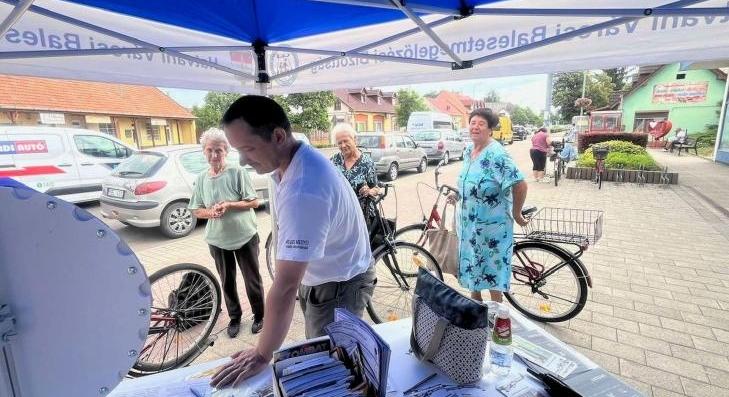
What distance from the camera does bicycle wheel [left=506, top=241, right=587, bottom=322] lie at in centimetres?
316

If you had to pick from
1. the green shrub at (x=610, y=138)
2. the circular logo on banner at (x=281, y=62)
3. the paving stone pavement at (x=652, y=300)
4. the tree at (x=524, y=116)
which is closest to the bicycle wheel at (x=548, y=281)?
the paving stone pavement at (x=652, y=300)

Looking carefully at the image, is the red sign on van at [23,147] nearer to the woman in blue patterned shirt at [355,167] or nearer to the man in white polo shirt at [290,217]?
the woman in blue patterned shirt at [355,167]

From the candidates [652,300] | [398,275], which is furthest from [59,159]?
[652,300]

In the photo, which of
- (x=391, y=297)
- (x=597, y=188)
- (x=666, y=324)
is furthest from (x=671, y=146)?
(x=391, y=297)

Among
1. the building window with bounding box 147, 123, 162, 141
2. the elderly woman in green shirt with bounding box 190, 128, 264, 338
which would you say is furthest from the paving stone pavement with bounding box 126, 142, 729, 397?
the building window with bounding box 147, 123, 162, 141

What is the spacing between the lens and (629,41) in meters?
1.85

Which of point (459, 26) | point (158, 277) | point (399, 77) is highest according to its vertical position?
A: point (459, 26)

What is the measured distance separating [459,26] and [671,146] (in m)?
23.3

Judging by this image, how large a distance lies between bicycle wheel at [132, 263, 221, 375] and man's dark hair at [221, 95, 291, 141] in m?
1.70

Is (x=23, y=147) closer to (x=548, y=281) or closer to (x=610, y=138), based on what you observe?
(x=548, y=281)

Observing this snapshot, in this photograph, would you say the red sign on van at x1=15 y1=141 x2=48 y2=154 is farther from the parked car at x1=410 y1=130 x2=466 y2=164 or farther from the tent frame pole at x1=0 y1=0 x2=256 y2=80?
the parked car at x1=410 y1=130 x2=466 y2=164

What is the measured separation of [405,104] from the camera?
43.7 metres

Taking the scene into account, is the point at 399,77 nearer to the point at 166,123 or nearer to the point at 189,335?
the point at 189,335

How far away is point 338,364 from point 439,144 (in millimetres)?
15039
